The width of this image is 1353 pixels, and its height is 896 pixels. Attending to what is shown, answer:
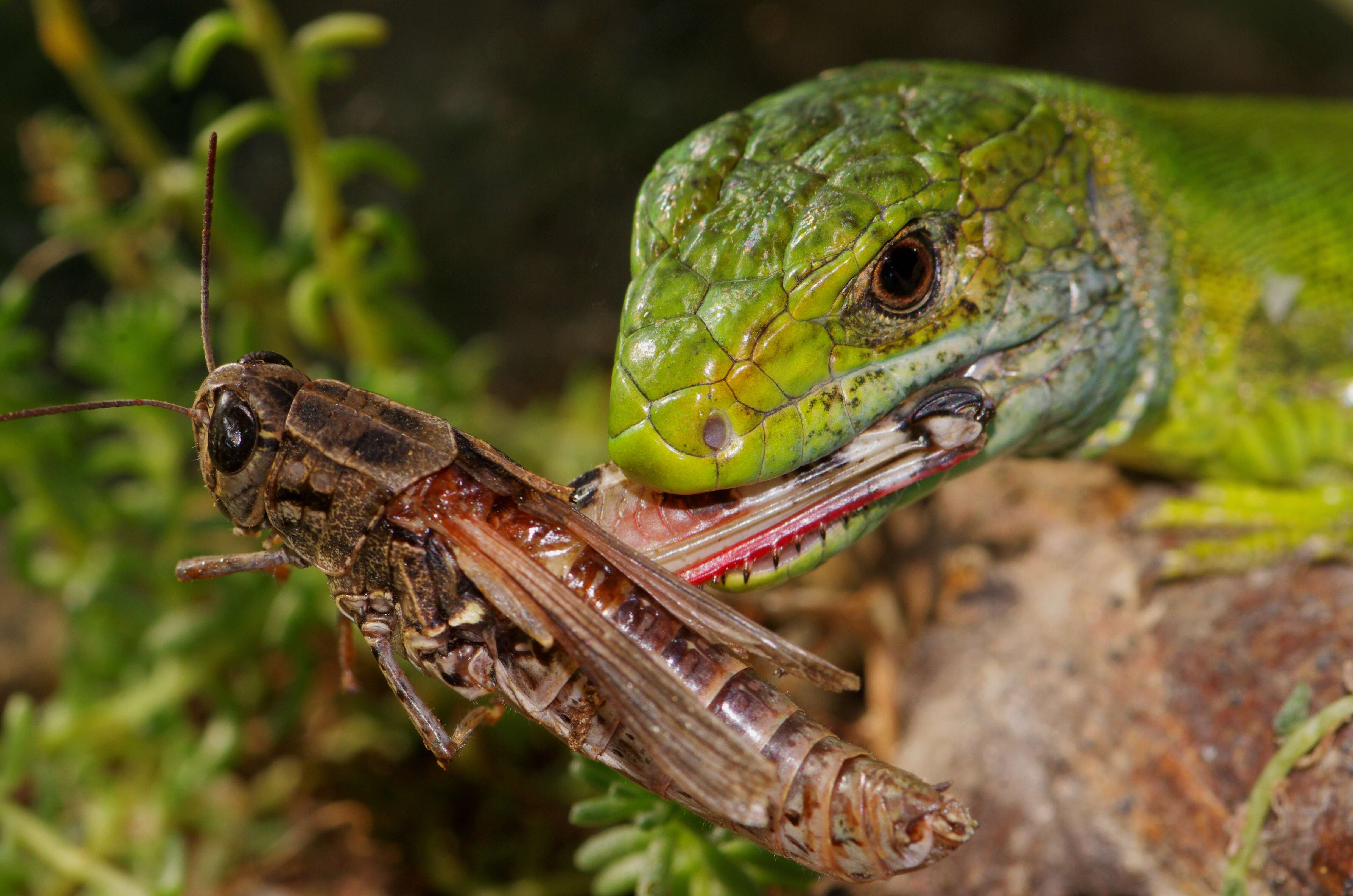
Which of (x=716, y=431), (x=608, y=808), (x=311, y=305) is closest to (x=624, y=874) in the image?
(x=608, y=808)

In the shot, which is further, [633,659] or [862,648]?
[862,648]

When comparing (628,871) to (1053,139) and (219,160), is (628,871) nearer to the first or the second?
(1053,139)

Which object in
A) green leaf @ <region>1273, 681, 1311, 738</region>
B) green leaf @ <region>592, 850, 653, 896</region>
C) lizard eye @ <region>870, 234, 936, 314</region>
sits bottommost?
green leaf @ <region>592, 850, 653, 896</region>

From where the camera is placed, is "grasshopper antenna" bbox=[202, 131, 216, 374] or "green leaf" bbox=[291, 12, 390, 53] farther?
"green leaf" bbox=[291, 12, 390, 53]

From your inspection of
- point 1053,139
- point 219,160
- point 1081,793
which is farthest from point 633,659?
point 219,160

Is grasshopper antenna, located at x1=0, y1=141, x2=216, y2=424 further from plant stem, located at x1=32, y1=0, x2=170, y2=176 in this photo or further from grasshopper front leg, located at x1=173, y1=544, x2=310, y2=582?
plant stem, located at x1=32, y1=0, x2=170, y2=176

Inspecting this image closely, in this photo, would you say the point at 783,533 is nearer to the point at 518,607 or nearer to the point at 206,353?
the point at 518,607

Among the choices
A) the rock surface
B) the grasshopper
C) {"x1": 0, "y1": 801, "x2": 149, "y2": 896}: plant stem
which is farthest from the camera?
{"x1": 0, "y1": 801, "x2": 149, "y2": 896}: plant stem

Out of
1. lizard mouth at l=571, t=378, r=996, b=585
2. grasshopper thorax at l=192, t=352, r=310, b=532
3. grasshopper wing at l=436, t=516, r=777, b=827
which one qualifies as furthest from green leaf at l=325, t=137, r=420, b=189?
grasshopper wing at l=436, t=516, r=777, b=827
